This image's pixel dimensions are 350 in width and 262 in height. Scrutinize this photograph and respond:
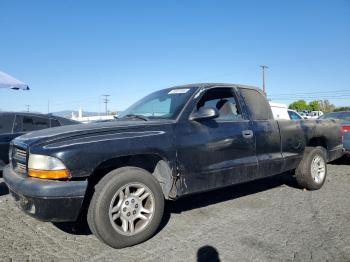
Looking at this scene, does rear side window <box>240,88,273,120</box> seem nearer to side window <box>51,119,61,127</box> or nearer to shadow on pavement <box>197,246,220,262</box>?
shadow on pavement <box>197,246,220,262</box>

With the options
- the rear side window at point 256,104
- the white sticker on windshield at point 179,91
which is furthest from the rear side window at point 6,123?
the rear side window at point 256,104

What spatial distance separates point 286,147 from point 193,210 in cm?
180

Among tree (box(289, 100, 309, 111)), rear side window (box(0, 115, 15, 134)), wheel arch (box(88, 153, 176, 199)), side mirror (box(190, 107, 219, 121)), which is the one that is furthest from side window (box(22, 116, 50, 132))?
tree (box(289, 100, 309, 111))

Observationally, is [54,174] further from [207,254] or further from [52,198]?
[207,254]

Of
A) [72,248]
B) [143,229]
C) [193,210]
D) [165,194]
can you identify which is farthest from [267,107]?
[72,248]

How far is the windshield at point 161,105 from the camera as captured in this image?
4.29m

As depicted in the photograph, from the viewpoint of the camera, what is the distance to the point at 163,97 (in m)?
4.80

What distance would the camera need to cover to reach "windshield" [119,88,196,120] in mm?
4289

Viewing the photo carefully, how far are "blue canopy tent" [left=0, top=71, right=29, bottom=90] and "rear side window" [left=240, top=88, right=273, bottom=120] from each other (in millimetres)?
5897

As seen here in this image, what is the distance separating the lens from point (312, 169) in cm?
577

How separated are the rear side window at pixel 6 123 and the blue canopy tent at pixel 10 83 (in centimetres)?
160

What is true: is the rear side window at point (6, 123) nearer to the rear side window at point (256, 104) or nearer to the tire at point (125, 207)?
the tire at point (125, 207)

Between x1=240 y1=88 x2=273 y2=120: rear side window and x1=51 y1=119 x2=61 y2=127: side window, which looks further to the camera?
x1=51 y1=119 x2=61 y2=127: side window

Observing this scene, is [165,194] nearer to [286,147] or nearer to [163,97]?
[163,97]
